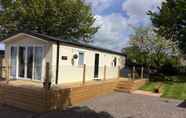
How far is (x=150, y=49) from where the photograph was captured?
969 inches

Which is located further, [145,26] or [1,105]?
[145,26]

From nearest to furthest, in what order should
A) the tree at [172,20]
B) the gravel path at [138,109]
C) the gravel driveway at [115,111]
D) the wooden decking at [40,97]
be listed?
the gravel driveway at [115,111] → the gravel path at [138,109] → the wooden decking at [40,97] → the tree at [172,20]

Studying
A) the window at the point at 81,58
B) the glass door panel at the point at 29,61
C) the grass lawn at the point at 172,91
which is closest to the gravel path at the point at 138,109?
the grass lawn at the point at 172,91

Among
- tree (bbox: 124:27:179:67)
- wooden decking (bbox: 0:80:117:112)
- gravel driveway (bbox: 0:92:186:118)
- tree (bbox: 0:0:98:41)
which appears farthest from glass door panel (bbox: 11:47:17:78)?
tree (bbox: 124:27:179:67)

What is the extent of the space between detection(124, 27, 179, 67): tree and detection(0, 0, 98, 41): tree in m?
8.24

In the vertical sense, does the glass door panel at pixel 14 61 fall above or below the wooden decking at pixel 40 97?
above

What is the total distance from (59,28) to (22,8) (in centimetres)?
508

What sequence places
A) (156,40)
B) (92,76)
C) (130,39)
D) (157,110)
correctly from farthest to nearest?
1. (130,39)
2. (156,40)
3. (92,76)
4. (157,110)

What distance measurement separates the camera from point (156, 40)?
24.6 meters

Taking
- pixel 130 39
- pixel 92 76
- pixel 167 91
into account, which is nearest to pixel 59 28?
pixel 130 39

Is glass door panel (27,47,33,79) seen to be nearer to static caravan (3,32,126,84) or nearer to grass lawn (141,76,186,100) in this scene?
static caravan (3,32,126,84)

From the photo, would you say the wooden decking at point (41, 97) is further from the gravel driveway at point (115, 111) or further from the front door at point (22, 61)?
the front door at point (22, 61)

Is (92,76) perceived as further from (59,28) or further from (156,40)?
(59,28)

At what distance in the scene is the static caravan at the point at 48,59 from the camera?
42.9ft
